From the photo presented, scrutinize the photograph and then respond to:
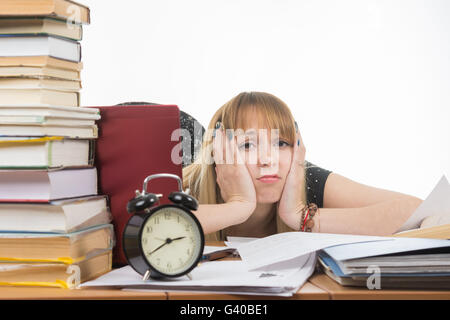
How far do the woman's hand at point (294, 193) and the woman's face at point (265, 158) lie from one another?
0.07 feet

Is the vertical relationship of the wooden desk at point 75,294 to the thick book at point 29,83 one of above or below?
below

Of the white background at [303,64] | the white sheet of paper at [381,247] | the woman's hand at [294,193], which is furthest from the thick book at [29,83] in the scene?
the white background at [303,64]

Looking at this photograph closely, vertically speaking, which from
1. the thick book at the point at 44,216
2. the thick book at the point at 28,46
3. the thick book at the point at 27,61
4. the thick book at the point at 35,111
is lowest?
the thick book at the point at 44,216

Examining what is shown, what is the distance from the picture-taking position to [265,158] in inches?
66.9

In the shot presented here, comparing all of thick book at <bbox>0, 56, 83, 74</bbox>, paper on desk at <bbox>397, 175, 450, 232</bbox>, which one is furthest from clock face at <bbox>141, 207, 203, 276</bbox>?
paper on desk at <bbox>397, 175, 450, 232</bbox>

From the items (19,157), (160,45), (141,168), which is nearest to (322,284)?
(141,168)

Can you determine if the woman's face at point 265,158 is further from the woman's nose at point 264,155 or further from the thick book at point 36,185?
the thick book at point 36,185

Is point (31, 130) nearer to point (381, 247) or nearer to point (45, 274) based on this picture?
point (45, 274)

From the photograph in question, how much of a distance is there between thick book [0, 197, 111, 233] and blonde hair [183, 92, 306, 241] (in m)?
0.82

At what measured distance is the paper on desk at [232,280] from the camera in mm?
735

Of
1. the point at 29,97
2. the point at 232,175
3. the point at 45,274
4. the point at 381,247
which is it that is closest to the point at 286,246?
the point at 381,247

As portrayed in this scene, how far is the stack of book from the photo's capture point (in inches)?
32.9

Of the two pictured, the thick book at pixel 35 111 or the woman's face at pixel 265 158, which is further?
the woman's face at pixel 265 158

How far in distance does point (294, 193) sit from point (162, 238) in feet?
3.06
